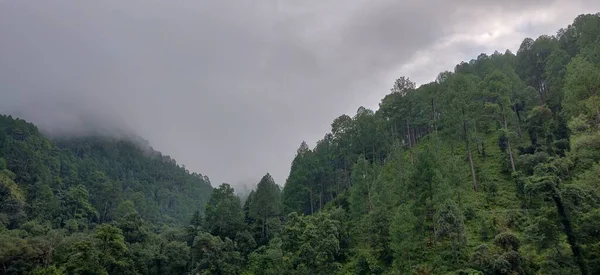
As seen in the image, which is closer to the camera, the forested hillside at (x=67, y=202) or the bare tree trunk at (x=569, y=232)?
the bare tree trunk at (x=569, y=232)

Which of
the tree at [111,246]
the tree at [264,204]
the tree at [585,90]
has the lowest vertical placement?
the tree at [111,246]

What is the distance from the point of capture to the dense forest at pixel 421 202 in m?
28.6

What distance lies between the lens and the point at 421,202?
4009 cm

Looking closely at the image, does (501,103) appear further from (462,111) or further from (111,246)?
(111,246)

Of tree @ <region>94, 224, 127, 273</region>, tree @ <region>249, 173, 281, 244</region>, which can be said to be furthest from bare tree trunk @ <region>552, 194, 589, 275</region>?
tree @ <region>94, 224, 127, 273</region>

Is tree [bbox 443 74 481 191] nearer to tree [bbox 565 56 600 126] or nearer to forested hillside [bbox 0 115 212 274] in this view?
tree [bbox 565 56 600 126]

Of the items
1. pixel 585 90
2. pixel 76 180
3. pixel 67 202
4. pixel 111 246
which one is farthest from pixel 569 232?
pixel 76 180

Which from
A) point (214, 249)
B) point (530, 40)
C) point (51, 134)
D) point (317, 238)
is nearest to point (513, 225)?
point (317, 238)

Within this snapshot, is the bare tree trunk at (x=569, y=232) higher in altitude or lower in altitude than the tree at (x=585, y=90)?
lower

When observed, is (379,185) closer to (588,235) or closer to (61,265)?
(588,235)

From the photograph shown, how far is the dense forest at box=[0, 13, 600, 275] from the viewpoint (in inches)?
1125

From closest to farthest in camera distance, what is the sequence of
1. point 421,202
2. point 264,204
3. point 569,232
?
point 569,232, point 421,202, point 264,204

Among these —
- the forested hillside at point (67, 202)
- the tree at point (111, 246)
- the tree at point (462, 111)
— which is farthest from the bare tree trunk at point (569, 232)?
the tree at point (111, 246)

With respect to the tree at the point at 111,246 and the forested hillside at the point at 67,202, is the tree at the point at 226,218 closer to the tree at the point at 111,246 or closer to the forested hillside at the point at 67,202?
the forested hillside at the point at 67,202
